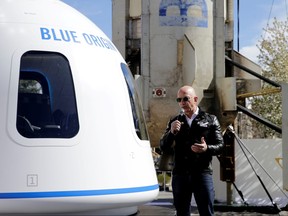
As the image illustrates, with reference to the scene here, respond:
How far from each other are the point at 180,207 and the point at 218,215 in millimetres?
6502

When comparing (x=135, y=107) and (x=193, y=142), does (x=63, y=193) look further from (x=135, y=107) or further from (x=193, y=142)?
(x=193, y=142)

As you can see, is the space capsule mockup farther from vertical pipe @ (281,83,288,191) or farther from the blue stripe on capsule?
vertical pipe @ (281,83,288,191)

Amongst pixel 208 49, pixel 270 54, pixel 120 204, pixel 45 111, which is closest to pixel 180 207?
pixel 120 204

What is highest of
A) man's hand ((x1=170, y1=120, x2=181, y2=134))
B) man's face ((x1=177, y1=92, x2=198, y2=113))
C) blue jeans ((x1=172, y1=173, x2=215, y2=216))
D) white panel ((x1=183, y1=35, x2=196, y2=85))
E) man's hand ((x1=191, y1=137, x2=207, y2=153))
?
white panel ((x1=183, y1=35, x2=196, y2=85))

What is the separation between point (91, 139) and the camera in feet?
16.3

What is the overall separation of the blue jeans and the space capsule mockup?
0.91ft

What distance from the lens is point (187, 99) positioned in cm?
552

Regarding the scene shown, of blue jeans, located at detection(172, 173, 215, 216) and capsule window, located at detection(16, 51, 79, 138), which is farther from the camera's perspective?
blue jeans, located at detection(172, 173, 215, 216)

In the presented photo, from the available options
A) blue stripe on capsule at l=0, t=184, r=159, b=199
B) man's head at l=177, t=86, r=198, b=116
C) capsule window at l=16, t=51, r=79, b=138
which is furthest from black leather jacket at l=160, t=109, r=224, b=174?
capsule window at l=16, t=51, r=79, b=138

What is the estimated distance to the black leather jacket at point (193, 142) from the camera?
18.1 feet

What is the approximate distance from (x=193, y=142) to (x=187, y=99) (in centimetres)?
43

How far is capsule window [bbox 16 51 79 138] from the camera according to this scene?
15.9 ft

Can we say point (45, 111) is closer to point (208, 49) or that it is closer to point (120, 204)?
point (120, 204)

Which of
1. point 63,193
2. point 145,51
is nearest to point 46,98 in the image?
point 63,193
